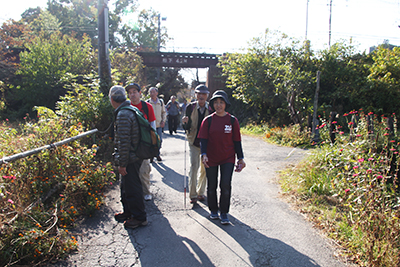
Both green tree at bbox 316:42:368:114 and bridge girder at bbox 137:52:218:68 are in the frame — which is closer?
green tree at bbox 316:42:368:114

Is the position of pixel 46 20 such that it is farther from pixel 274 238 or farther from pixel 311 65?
pixel 274 238

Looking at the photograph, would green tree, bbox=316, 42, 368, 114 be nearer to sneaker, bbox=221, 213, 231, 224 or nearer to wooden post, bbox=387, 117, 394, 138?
wooden post, bbox=387, 117, 394, 138

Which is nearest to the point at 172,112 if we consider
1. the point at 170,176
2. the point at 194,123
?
the point at 170,176

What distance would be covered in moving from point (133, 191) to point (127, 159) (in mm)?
525

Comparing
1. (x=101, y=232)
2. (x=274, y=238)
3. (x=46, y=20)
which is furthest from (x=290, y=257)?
(x=46, y=20)

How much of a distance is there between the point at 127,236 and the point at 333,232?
9.42 ft

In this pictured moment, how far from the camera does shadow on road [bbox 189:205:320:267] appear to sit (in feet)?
10.7

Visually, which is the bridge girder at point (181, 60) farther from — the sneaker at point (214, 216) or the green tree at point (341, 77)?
the sneaker at point (214, 216)

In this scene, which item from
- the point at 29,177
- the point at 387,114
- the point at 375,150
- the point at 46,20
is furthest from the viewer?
the point at 46,20

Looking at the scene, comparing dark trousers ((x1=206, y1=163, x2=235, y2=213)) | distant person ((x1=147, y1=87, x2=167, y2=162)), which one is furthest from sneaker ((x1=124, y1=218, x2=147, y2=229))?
distant person ((x1=147, y1=87, x2=167, y2=162))

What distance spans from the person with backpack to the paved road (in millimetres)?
492

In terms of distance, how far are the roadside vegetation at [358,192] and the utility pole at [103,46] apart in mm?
6063

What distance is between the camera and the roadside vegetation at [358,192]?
3238 millimetres

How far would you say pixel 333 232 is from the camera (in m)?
3.96
